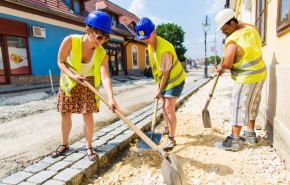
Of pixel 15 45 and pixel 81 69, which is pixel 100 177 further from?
pixel 15 45

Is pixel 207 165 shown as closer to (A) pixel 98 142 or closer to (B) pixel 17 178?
(A) pixel 98 142

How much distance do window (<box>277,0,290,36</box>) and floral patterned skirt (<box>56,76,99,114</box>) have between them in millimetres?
2685

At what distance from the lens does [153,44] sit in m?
2.76

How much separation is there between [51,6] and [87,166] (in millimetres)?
12564

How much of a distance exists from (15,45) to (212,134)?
1123 centimetres

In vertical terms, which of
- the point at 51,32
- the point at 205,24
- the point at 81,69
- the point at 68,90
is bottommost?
the point at 68,90

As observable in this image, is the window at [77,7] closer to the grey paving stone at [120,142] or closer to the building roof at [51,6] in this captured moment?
the building roof at [51,6]

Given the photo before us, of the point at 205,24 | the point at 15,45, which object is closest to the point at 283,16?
the point at 15,45

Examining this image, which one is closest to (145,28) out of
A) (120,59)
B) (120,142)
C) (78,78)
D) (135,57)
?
(78,78)

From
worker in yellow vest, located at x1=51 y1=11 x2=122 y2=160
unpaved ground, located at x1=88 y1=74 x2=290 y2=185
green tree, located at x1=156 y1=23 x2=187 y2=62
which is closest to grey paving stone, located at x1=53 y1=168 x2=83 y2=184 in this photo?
unpaved ground, located at x1=88 y1=74 x2=290 y2=185

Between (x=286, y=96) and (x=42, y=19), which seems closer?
(x=286, y=96)

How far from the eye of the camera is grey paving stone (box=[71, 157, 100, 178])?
86.4 inches

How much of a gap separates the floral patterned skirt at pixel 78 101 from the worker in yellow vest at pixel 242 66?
6.13ft

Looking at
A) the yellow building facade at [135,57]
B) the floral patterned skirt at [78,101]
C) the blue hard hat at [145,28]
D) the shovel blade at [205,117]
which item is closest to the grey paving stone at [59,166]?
the floral patterned skirt at [78,101]
